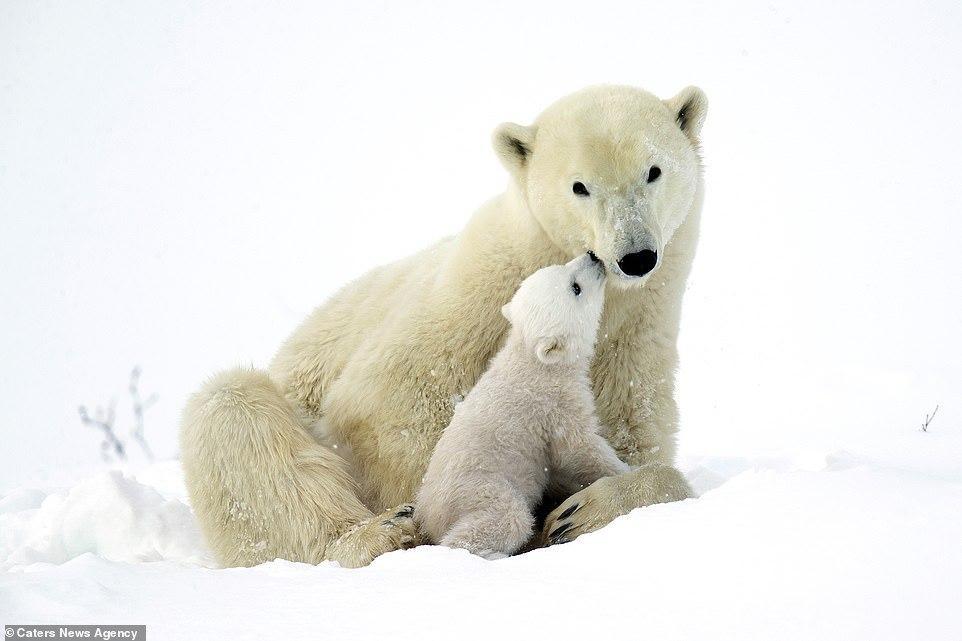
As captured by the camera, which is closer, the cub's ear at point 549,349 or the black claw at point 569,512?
the black claw at point 569,512

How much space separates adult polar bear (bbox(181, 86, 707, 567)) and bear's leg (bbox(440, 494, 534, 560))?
0.62ft

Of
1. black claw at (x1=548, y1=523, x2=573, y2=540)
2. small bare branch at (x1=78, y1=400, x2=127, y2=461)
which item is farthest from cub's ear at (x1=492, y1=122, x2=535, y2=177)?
small bare branch at (x1=78, y1=400, x2=127, y2=461)

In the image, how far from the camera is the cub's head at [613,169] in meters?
3.13

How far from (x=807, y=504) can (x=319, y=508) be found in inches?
67.4

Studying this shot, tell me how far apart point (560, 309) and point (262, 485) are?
4.06 feet

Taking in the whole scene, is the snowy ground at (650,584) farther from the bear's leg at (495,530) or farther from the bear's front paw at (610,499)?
the bear's front paw at (610,499)

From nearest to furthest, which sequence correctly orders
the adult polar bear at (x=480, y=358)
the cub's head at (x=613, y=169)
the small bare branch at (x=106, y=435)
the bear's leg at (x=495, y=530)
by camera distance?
the bear's leg at (x=495, y=530)
the cub's head at (x=613, y=169)
the adult polar bear at (x=480, y=358)
the small bare branch at (x=106, y=435)

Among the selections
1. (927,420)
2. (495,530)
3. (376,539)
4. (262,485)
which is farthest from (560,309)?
(927,420)

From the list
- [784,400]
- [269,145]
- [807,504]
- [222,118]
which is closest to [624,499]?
[807,504]

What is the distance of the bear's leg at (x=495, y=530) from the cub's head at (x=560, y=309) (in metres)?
0.61

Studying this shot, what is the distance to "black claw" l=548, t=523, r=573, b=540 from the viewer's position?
118 inches

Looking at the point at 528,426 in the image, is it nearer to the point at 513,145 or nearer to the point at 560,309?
the point at 560,309

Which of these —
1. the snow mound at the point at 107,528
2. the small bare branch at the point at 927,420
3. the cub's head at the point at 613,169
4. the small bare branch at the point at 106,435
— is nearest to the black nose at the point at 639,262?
the cub's head at the point at 613,169

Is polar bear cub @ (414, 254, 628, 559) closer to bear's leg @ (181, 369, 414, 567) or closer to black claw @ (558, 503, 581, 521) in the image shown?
black claw @ (558, 503, 581, 521)
